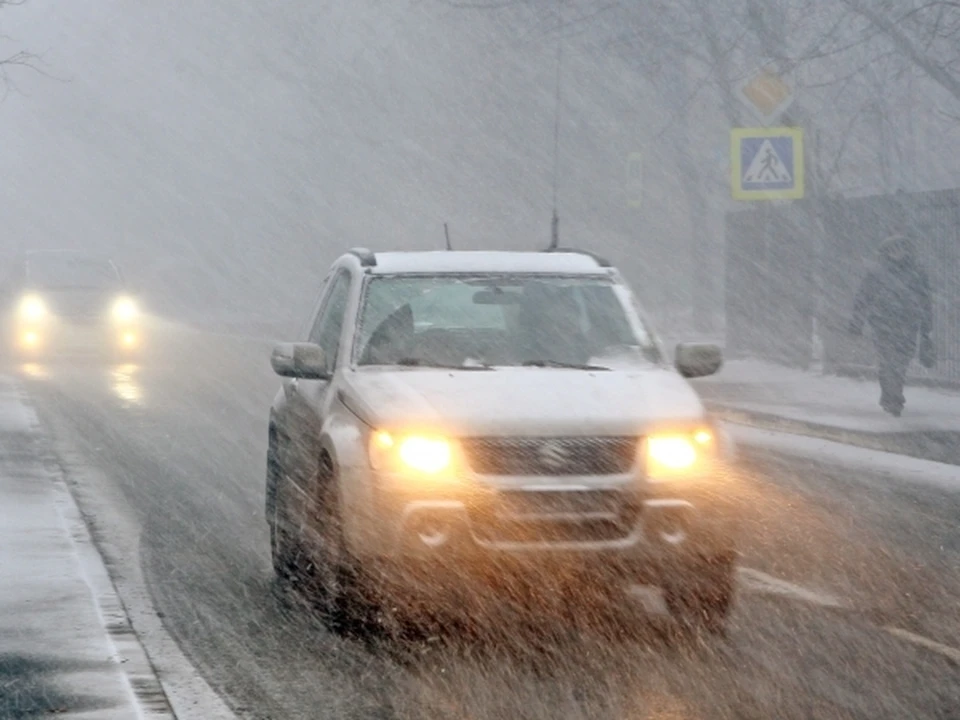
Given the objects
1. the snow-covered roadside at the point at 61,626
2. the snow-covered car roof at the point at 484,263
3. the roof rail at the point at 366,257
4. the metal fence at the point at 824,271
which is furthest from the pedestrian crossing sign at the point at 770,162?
the roof rail at the point at 366,257

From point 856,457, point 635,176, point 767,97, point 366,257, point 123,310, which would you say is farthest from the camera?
point 635,176

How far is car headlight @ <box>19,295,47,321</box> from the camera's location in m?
26.5

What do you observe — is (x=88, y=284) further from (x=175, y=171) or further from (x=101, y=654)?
(x=175, y=171)

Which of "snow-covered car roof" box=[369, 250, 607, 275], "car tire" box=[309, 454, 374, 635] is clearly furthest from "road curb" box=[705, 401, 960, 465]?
"car tire" box=[309, 454, 374, 635]

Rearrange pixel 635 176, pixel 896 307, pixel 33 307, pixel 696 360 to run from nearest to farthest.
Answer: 1. pixel 696 360
2. pixel 896 307
3. pixel 33 307
4. pixel 635 176

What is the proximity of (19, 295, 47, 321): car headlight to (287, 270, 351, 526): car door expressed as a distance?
17.1 m

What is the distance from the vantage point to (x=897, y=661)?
7496 mm

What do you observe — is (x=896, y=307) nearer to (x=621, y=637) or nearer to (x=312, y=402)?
(x=312, y=402)

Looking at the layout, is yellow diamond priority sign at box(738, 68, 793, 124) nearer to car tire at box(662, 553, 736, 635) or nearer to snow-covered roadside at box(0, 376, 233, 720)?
snow-covered roadside at box(0, 376, 233, 720)

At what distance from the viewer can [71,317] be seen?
26484 mm

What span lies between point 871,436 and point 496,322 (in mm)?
8708

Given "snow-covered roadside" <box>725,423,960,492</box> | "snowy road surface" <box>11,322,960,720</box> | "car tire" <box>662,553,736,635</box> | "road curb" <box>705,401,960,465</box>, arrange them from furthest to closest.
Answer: "road curb" <box>705,401,960,465</box>
"snow-covered roadside" <box>725,423,960,492</box>
"car tire" <box>662,553,736,635</box>
"snowy road surface" <box>11,322,960,720</box>

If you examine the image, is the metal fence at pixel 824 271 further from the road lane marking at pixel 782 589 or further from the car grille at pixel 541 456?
the car grille at pixel 541 456

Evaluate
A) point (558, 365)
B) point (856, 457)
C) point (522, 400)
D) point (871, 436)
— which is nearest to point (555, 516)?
point (522, 400)
